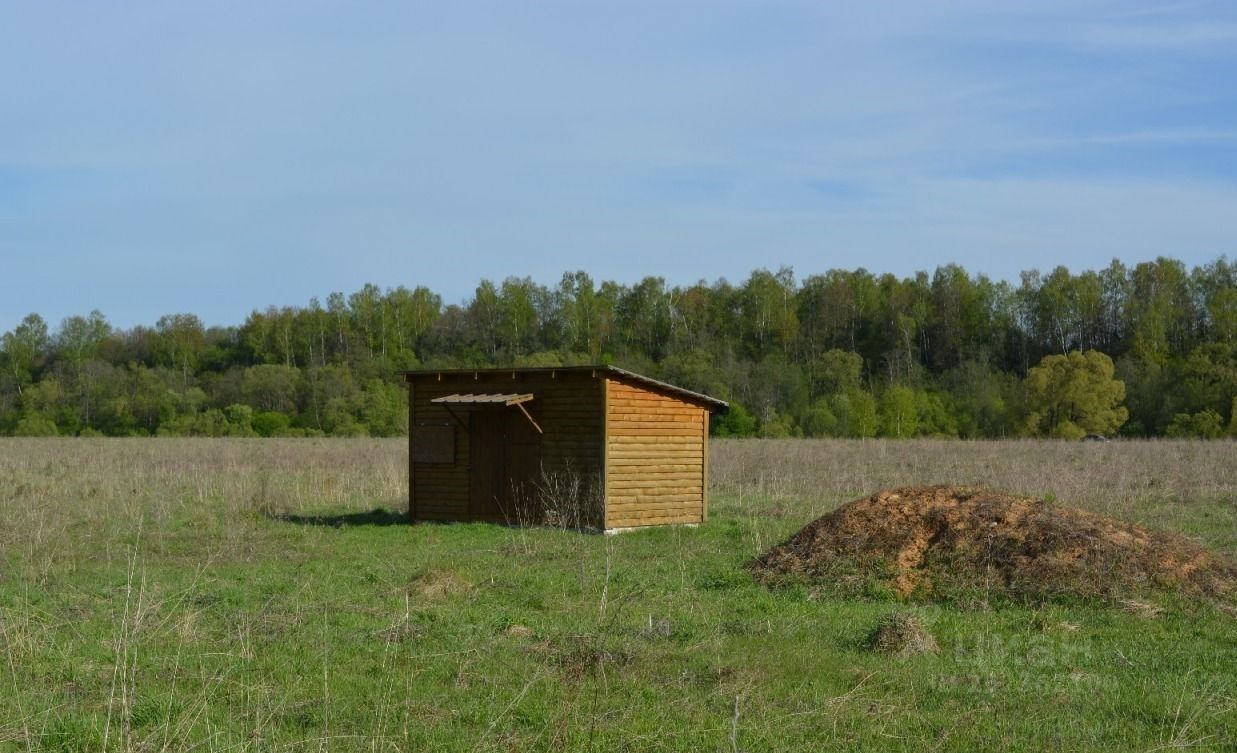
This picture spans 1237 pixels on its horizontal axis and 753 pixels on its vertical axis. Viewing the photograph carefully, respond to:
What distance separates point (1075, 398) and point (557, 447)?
48.1m

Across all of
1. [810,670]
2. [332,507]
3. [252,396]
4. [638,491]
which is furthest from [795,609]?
[252,396]

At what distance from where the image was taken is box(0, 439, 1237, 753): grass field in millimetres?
6777

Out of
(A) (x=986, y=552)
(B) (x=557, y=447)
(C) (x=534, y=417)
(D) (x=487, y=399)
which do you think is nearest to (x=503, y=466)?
(C) (x=534, y=417)

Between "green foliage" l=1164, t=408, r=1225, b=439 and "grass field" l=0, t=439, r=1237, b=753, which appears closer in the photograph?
"grass field" l=0, t=439, r=1237, b=753

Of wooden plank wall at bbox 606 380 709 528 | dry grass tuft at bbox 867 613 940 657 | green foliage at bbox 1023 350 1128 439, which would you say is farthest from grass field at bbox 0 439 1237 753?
green foliage at bbox 1023 350 1128 439

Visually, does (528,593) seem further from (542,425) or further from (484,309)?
(484,309)

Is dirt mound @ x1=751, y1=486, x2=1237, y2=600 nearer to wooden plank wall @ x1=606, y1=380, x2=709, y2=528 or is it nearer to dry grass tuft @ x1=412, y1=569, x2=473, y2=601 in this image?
dry grass tuft @ x1=412, y1=569, x2=473, y2=601

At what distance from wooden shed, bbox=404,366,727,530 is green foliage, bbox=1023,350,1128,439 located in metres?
45.1

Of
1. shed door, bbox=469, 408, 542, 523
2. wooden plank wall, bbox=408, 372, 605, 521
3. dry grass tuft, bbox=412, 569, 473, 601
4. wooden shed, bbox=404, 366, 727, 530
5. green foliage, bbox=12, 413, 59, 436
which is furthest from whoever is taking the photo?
green foliage, bbox=12, 413, 59, 436

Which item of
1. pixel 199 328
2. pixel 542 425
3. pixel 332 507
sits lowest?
pixel 332 507

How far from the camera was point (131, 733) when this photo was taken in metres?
6.62

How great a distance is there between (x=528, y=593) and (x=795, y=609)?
9.07ft

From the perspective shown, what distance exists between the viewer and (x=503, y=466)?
20375 mm

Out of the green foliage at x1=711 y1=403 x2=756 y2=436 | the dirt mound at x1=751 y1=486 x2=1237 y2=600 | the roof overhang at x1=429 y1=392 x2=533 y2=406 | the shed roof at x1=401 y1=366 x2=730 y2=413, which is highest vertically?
the shed roof at x1=401 y1=366 x2=730 y2=413
